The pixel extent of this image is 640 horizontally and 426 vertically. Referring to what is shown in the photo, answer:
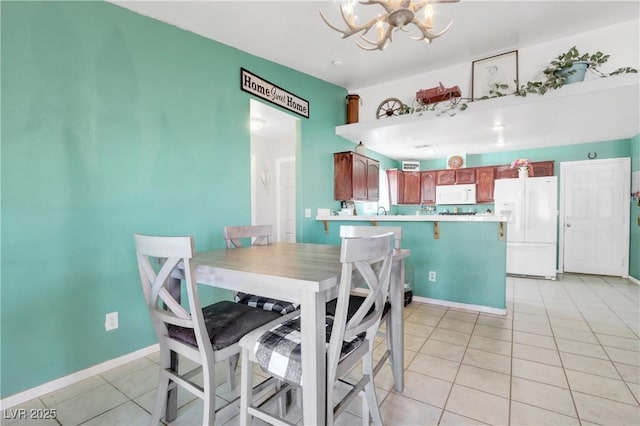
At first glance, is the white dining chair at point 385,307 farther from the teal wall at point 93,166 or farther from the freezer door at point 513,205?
the freezer door at point 513,205

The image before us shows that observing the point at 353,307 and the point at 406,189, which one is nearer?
the point at 353,307

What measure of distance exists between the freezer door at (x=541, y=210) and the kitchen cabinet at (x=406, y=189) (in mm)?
2013

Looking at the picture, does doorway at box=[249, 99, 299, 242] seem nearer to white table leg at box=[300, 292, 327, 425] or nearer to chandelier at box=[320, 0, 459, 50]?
chandelier at box=[320, 0, 459, 50]

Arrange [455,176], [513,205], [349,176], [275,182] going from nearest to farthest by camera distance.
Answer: [349,176], [513,205], [275,182], [455,176]

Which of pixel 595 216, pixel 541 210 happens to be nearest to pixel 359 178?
pixel 541 210

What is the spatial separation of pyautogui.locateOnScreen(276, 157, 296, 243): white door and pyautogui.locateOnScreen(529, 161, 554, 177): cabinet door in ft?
13.6

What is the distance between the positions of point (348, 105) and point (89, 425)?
13.5 feet

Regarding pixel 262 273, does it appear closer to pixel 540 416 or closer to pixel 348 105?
pixel 540 416

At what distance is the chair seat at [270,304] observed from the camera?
1585 millimetres

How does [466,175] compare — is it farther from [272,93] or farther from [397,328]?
[397,328]

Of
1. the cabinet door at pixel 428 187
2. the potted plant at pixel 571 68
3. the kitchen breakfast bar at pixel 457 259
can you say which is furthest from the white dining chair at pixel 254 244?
the cabinet door at pixel 428 187

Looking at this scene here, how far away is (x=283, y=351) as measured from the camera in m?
1.12

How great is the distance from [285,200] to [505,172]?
4.08 meters

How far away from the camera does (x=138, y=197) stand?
216cm
